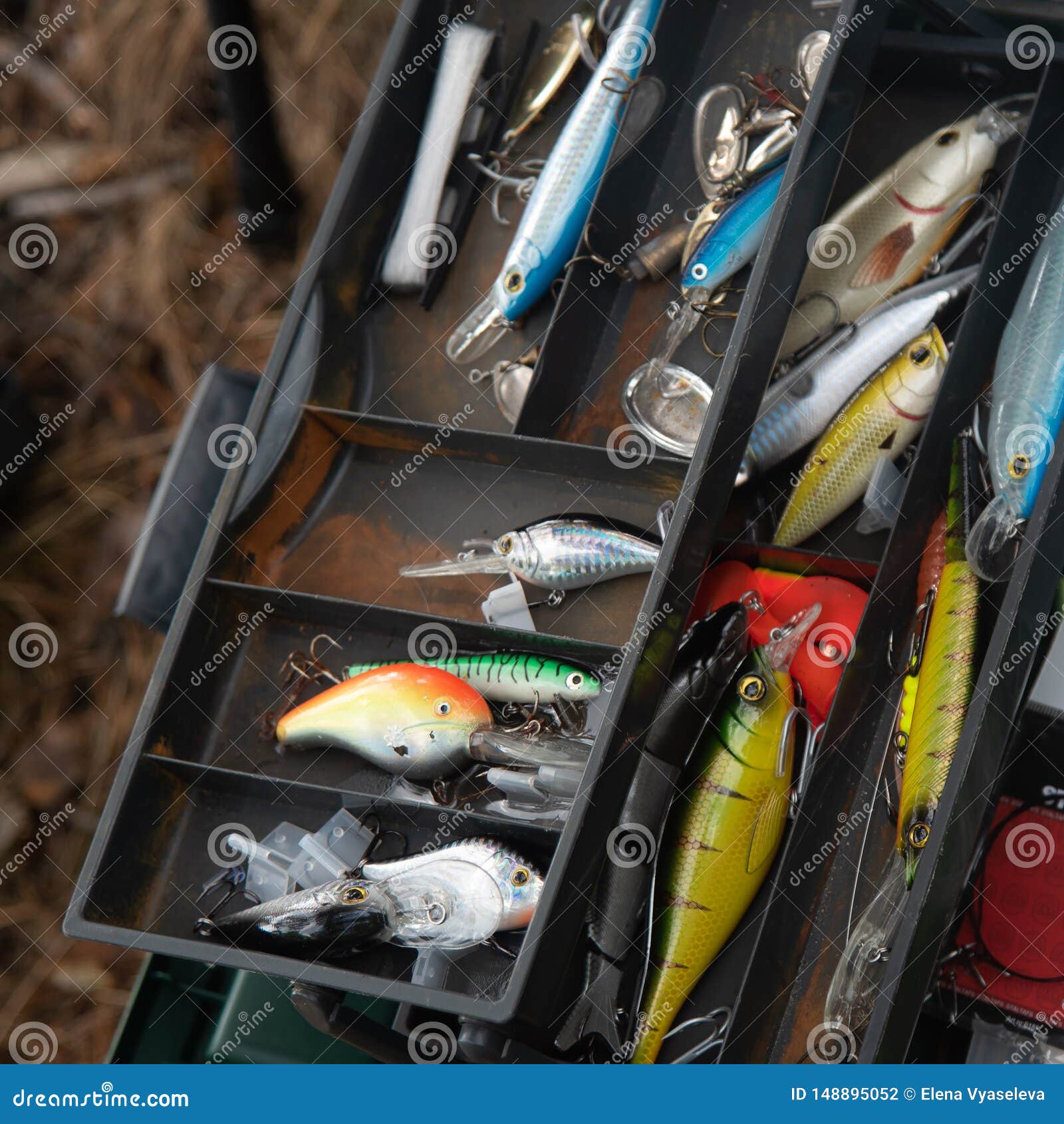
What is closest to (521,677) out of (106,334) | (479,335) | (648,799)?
(648,799)

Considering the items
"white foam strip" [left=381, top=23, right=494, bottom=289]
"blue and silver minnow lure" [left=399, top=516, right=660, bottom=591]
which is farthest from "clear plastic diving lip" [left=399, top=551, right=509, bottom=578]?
"white foam strip" [left=381, top=23, right=494, bottom=289]

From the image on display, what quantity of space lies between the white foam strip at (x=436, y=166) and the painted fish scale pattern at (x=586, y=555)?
0.72m

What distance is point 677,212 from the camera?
252 cm

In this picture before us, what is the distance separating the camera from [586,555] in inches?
87.6

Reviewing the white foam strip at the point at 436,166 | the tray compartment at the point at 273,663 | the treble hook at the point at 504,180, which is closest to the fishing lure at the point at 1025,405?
the tray compartment at the point at 273,663

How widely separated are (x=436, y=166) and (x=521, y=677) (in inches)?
46.8

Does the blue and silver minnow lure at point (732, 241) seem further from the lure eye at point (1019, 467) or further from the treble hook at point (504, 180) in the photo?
the lure eye at point (1019, 467)

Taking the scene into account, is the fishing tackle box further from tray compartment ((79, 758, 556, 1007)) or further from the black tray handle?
the black tray handle

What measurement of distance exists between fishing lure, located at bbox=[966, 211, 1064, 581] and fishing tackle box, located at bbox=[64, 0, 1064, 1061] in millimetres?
55

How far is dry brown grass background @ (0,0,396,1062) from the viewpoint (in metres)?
3.61

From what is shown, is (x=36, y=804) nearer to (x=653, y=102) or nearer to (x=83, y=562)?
(x=83, y=562)

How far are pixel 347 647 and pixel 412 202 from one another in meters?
1.00

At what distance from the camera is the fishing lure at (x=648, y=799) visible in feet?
6.52

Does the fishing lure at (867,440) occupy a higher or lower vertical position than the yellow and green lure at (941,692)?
higher
